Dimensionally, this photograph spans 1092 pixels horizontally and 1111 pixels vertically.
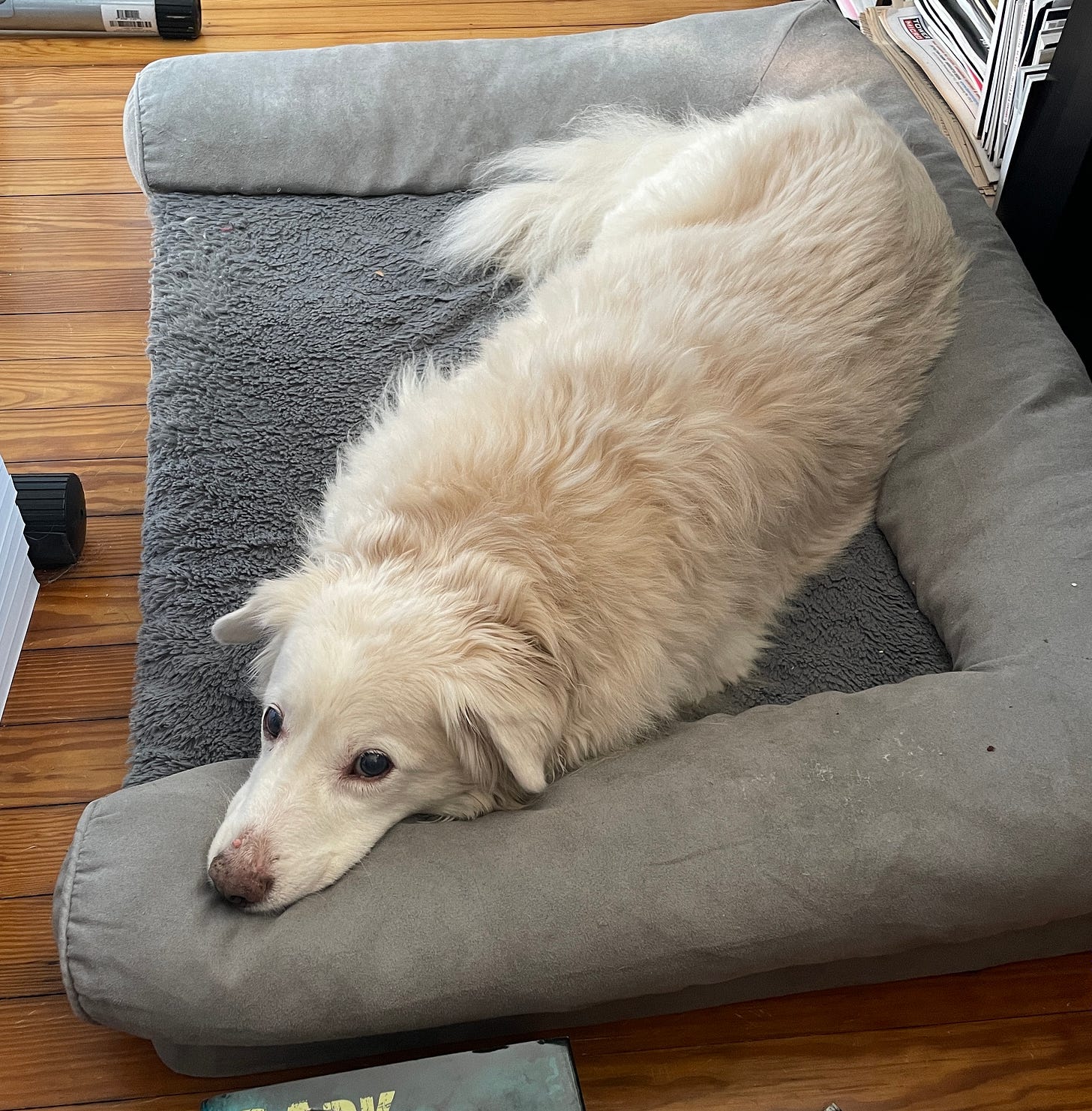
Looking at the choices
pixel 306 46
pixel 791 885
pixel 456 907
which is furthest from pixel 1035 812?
pixel 306 46

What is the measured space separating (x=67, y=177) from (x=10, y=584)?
1.36 meters

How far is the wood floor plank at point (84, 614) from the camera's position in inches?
71.7

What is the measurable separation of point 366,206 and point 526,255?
401 millimetres

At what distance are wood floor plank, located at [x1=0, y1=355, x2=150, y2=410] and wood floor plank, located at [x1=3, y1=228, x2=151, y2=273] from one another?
310 millimetres

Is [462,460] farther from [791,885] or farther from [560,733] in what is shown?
[791,885]

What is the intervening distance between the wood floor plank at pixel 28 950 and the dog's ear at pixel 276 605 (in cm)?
49

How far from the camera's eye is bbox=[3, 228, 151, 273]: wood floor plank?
2436mm

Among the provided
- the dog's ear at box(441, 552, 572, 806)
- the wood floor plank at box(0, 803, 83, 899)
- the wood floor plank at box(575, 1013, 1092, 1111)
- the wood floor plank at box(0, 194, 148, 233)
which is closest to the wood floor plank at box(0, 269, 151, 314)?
the wood floor plank at box(0, 194, 148, 233)

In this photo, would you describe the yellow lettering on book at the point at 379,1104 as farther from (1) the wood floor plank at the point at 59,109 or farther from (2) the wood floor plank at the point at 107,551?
(1) the wood floor plank at the point at 59,109

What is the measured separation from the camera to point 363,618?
127 centimetres

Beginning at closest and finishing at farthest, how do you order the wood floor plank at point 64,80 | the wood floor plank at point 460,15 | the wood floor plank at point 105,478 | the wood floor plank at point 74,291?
the wood floor plank at point 105,478 → the wood floor plank at point 74,291 → the wood floor plank at point 64,80 → the wood floor plank at point 460,15

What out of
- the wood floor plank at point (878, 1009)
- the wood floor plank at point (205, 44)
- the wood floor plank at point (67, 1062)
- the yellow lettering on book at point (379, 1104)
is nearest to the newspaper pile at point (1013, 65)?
the wood floor plank at point (205, 44)

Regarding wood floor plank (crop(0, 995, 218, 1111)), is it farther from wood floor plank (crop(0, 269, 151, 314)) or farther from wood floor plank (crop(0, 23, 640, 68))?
wood floor plank (crop(0, 23, 640, 68))

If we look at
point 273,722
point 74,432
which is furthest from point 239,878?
point 74,432
